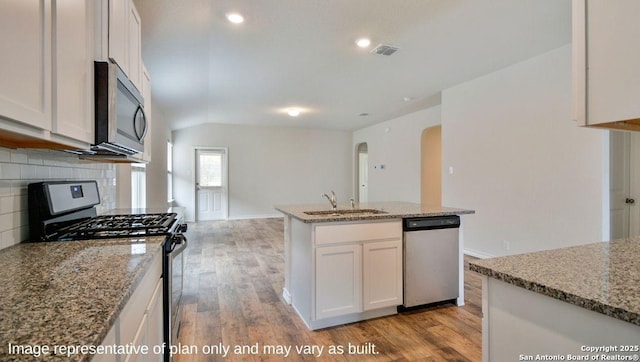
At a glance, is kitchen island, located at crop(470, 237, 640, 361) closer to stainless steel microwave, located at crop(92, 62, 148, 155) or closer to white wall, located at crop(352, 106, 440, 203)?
stainless steel microwave, located at crop(92, 62, 148, 155)

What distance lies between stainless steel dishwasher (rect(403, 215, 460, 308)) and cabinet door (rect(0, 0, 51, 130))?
92.2 inches

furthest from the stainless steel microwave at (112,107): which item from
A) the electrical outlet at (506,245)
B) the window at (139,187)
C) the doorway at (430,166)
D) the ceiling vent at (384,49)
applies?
the doorway at (430,166)

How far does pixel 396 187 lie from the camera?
6.90 meters

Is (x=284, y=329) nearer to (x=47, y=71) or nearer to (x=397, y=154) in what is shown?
(x=47, y=71)

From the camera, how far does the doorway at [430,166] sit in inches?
241

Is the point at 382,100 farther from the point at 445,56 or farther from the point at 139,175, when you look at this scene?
the point at 139,175

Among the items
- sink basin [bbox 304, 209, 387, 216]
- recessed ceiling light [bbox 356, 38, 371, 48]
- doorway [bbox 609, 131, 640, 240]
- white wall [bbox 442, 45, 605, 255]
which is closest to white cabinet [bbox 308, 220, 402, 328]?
sink basin [bbox 304, 209, 387, 216]

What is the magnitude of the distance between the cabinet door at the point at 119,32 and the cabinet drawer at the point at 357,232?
1584 mm

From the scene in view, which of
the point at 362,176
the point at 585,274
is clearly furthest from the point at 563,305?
the point at 362,176

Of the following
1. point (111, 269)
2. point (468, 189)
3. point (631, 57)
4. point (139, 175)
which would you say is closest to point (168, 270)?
point (111, 269)

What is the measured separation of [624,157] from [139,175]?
626 cm

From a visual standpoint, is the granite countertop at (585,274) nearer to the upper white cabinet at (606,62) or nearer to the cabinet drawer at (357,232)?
the upper white cabinet at (606,62)

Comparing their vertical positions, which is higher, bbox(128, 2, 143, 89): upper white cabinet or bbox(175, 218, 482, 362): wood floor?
bbox(128, 2, 143, 89): upper white cabinet

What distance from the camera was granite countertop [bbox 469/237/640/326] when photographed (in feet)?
2.43
